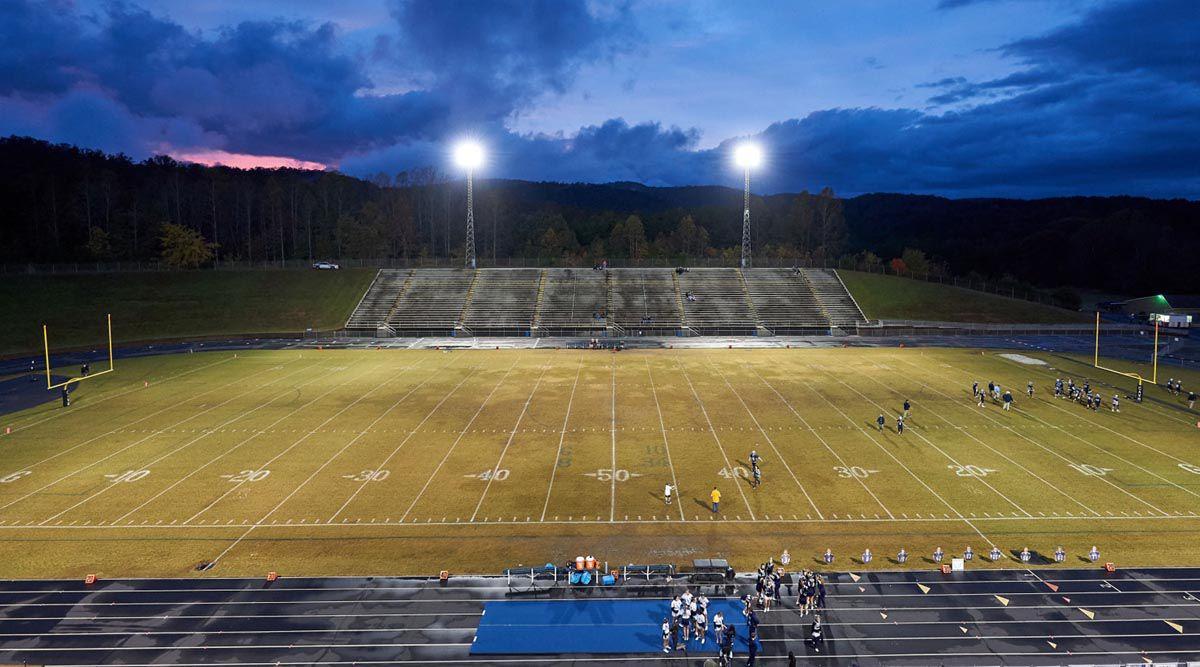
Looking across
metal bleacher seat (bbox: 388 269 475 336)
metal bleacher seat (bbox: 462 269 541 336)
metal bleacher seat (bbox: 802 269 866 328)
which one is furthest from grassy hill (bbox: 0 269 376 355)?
metal bleacher seat (bbox: 802 269 866 328)

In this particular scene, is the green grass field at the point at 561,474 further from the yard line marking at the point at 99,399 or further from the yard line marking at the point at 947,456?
the yard line marking at the point at 99,399

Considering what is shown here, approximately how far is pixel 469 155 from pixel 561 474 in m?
58.4

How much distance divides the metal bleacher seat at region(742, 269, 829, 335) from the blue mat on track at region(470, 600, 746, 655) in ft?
178

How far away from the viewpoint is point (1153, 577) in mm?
17328

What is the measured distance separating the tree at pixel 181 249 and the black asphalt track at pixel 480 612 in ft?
260

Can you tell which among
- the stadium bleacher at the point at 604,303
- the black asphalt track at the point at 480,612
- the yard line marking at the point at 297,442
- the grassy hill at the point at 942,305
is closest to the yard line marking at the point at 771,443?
the black asphalt track at the point at 480,612

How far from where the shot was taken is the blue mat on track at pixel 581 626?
1477 centimetres

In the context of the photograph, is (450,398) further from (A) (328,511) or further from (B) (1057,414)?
(B) (1057,414)

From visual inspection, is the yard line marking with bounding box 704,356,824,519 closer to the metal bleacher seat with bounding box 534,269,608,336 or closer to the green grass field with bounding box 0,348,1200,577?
the green grass field with bounding box 0,348,1200,577

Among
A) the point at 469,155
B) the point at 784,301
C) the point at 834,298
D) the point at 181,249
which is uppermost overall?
the point at 469,155

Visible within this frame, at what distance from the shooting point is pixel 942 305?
244 ft

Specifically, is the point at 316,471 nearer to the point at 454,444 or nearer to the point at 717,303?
the point at 454,444

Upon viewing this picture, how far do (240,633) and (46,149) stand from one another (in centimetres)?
17070

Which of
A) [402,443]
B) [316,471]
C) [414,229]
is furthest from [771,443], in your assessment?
[414,229]
